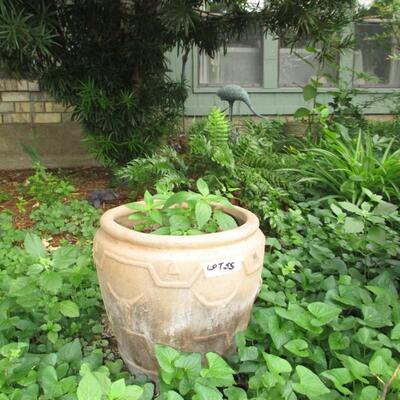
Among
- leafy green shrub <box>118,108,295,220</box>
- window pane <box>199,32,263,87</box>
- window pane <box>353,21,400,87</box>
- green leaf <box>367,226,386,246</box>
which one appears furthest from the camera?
window pane <box>353,21,400,87</box>

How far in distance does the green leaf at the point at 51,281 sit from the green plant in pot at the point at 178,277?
0.15 metres

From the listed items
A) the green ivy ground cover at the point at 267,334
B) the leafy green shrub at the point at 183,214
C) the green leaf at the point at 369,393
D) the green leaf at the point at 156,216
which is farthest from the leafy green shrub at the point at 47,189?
the green leaf at the point at 369,393

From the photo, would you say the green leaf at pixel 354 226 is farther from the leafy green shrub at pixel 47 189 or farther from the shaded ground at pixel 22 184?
the leafy green shrub at pixel 47 189

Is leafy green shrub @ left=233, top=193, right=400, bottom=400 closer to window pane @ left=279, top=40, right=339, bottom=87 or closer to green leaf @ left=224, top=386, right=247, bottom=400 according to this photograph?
green leaf @ left=224, top=386, right=247, bottom=400

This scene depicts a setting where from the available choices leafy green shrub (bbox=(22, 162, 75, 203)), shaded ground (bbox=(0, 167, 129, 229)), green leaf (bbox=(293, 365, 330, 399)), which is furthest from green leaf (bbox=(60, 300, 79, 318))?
leafy green shrub (bbox=(22, 162, 75, 203))

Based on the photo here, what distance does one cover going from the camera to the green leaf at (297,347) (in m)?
1.55

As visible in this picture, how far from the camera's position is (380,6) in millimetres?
4797

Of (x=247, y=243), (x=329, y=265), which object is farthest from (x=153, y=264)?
(x=329, y=265)

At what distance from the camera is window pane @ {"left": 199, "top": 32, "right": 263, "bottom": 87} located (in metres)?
5.55

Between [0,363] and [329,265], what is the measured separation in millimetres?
1497

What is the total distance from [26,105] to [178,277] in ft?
13.3

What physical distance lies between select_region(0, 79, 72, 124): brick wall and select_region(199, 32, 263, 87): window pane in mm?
1760

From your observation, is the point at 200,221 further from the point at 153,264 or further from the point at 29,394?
the point at 29,394

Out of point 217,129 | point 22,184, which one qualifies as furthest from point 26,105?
point 217,129
